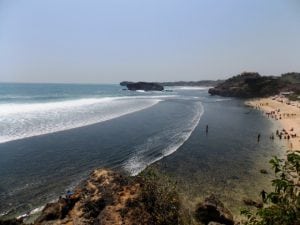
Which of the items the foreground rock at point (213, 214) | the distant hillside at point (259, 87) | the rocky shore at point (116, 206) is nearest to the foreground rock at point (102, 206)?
the rocky shore at point (116, 206)

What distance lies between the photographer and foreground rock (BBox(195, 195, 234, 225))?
50.8 feet

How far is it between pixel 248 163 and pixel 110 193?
67.5 ft

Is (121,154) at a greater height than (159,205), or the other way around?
(159,205)

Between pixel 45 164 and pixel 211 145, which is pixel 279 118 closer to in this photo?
pixel 211 145

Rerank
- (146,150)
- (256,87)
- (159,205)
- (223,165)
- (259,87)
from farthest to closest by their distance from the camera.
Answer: (256,87), (259,87), (146,150), (223,165), (159,205)

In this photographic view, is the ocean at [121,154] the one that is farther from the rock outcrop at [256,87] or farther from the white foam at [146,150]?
the rock outcrop at [256,87]

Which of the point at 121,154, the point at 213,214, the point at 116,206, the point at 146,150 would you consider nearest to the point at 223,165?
the point at 146,150

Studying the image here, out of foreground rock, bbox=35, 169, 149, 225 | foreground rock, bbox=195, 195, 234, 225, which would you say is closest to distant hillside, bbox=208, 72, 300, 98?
foreground rock, bbox=195, 195, 234, 225

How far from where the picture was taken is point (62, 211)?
31.0 ft

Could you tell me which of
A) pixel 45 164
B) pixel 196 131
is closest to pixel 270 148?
pixel 196 131

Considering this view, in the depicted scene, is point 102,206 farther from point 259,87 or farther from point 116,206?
point 259,87

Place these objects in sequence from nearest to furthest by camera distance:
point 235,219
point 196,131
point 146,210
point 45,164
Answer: point 146,210 < point 235,219 < point 45,164 < point 196,131

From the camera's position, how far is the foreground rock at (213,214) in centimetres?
1547

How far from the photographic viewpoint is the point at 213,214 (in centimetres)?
1576
